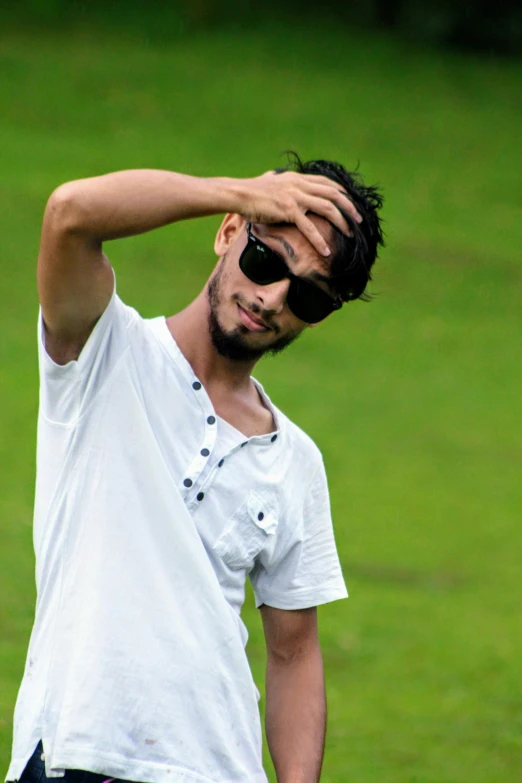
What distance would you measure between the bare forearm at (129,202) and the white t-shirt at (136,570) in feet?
0.82

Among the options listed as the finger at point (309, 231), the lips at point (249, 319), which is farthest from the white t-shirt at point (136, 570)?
the finger at point (309, 231)

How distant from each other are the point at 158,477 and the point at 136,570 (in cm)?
19

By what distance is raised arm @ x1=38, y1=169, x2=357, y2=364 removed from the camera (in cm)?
259

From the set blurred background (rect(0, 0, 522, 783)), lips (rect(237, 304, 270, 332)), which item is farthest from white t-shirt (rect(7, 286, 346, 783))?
blurred background (rect(0, 0, 522, 783))

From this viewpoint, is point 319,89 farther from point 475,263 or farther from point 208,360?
→ point 208,360

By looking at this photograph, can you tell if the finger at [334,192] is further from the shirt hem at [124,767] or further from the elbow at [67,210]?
the shirt hem at [124,767]

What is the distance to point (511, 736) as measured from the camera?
23.7ft

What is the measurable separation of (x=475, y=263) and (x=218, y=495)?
1507 cm

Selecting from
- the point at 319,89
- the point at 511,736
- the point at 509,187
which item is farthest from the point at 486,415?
the point at 319,89

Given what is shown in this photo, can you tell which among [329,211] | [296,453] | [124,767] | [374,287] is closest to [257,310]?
[329,211]

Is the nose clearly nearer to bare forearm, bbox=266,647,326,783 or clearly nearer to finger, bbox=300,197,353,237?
finger, bbox=300,197,353,237

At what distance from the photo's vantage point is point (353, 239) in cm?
307

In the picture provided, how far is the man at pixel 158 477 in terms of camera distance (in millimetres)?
2703

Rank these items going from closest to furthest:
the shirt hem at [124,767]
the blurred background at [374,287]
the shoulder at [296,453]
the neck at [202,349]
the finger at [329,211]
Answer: the shirt hem at [124,767]
the finger at [329,211]
the neck at [202,349]
the shoulder at [296,453]
the blurred background at [374,287]
